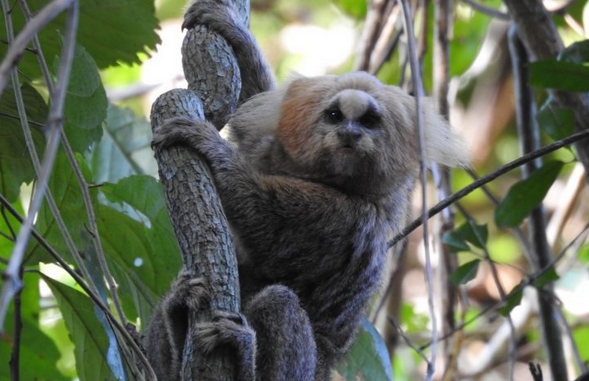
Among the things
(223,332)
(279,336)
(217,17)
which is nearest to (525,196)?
(279,336)

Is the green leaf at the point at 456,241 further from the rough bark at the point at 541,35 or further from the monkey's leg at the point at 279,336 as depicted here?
the monkey's leg at the point at 279,336

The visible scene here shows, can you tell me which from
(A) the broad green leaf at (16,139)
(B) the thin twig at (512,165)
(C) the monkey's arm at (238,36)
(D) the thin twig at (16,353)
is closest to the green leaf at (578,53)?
(B) the thin twig at (512,165)

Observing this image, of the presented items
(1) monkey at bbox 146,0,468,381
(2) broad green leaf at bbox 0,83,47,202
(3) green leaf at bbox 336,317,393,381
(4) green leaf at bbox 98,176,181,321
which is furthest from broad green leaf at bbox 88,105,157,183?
(3) green leaf at bbox 336,317,393,381

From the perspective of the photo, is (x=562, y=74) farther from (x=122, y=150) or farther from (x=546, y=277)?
(x=122, y=150)

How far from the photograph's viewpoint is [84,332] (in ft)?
12.8

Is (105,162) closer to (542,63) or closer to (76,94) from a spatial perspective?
(76,94)

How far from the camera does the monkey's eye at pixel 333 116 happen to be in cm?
470

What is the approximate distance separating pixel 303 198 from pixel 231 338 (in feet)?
4.24

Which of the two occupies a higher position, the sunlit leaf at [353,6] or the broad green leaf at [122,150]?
the sunlit leaf at [353,6]

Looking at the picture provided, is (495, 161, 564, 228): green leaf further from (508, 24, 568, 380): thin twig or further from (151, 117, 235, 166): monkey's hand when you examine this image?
(151, 117, 235, 166): monkey's hand

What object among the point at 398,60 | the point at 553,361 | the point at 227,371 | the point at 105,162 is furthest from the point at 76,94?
the point at 398,60

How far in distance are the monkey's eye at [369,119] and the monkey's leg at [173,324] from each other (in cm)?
A: 149

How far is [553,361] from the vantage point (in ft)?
18.1

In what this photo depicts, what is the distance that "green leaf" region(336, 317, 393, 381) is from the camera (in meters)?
4.79
